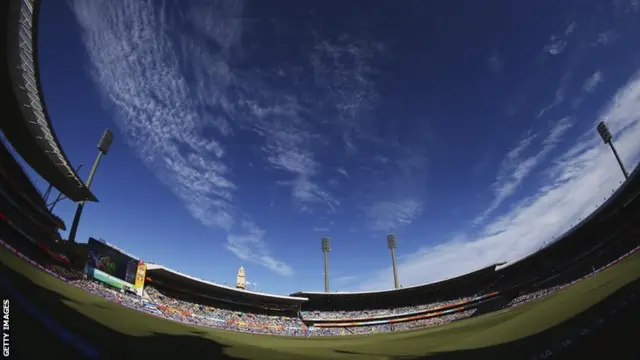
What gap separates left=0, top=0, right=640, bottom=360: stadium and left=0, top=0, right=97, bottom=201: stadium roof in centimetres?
11

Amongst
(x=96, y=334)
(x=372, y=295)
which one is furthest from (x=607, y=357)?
(x=372, y=295)

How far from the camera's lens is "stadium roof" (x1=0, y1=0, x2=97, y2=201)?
18.8 metres

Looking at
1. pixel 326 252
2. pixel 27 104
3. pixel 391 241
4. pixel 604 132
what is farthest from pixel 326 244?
pixel 27 104

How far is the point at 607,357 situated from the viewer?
6953mm

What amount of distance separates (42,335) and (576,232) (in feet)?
183

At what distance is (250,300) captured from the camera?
2344 inches

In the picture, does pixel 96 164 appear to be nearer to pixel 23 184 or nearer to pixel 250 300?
pixel 23 184

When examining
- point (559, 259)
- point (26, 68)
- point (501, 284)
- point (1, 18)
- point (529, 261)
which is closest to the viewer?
point (1, 18)

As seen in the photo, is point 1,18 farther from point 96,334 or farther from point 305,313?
point 305,313

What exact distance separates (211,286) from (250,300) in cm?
949

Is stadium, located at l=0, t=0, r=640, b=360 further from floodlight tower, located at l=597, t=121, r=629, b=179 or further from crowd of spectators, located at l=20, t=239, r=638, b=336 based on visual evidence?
floodlight tower, located at l=597, t=121, r=629, b=179

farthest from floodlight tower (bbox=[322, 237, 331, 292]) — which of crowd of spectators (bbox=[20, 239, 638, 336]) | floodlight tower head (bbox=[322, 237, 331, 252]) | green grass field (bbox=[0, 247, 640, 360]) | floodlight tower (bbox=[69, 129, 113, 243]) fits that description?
green grass field (bbox=[0, 247, 640, 360])

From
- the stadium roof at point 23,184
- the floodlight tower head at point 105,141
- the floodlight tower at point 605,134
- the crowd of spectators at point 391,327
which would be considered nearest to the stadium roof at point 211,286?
the crowd of spectators at point 391,327

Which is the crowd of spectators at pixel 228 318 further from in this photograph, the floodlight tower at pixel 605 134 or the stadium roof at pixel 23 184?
the floodlight tower at pixel 605 134
